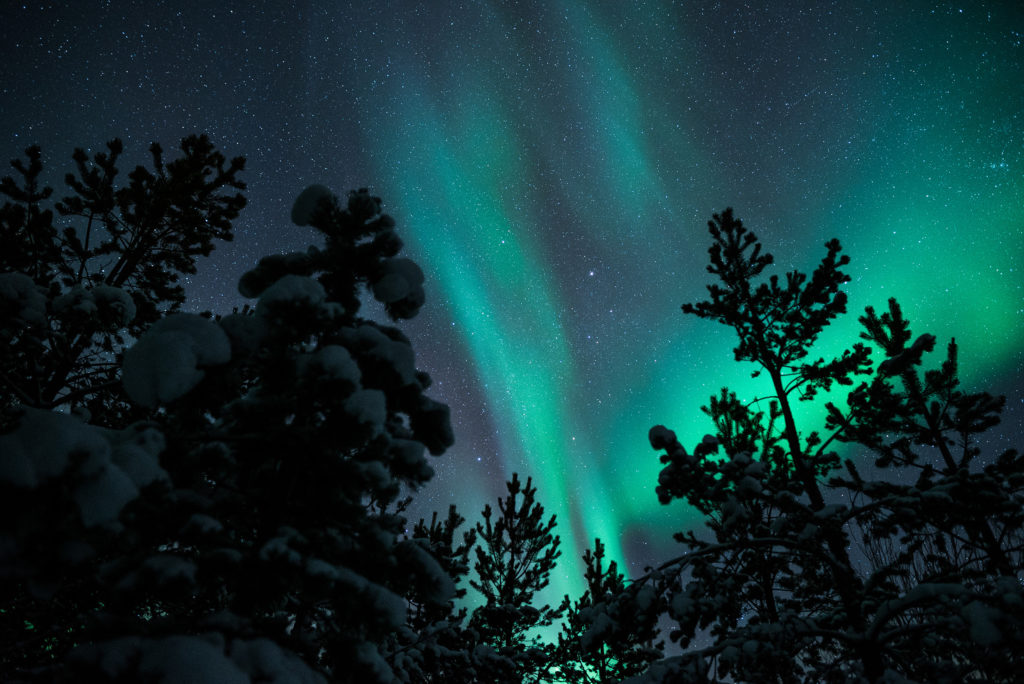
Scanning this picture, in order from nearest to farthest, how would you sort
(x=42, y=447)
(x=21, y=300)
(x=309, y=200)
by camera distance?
1. (x=42, y=447)
2. (x=309, y=200)
3. (x=21, y=300)

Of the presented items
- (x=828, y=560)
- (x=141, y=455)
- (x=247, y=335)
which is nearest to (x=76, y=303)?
(x=247, y=335)

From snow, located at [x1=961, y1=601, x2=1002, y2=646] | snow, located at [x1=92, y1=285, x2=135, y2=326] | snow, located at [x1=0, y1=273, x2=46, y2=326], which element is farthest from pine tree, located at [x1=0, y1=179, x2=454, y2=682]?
snow, located at [x1=961, y1=601, x2=1002, y2=646]

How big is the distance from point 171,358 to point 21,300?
4.37m

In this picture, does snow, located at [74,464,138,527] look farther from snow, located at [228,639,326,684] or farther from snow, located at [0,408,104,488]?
snow, located at [228,639,326,684]

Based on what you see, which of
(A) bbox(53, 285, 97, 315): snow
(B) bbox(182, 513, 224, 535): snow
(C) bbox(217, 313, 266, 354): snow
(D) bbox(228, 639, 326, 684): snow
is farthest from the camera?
(A) bbox(53, 285, 97, 315): snow

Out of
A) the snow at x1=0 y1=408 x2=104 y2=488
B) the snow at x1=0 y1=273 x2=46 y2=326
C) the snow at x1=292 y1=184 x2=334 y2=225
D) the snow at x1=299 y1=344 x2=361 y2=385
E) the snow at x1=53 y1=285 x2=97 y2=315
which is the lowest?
the snow at x1=0 y1=408 x2=104 y2=488

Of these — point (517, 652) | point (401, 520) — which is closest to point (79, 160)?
point (401, 520)

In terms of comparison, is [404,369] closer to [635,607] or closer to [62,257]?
[635,607]

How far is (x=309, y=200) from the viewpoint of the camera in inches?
165

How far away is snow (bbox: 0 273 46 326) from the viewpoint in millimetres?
5348

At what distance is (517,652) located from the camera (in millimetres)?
11836

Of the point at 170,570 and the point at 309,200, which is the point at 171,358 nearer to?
the point at 170,570

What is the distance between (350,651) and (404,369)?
2094 millimetres

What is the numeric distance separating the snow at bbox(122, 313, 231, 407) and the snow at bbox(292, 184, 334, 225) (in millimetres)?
1400
